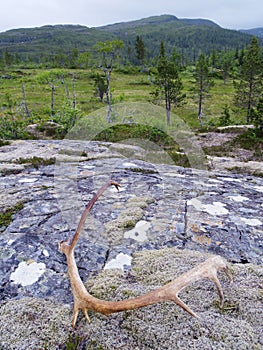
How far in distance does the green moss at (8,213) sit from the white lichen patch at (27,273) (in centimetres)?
116

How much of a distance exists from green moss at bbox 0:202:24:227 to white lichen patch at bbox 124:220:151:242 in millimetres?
1837

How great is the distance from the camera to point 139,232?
14.5ft

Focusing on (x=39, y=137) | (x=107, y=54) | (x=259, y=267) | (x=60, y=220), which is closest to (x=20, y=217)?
(x=60, y=220)

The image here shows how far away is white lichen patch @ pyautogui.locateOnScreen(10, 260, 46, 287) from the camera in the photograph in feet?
10.8

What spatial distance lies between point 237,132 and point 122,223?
2231 centimetres

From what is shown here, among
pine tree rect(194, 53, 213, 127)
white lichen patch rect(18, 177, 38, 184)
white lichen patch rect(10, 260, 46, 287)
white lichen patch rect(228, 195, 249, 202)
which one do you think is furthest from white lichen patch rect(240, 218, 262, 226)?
pine tree rect(194, 53, 213, 127)

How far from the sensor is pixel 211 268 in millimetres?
2586

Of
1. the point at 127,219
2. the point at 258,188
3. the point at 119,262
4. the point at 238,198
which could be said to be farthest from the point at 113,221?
the point at 258,188

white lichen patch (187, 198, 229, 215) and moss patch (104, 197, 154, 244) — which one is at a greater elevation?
moss patch (104, 197, 154, 244)

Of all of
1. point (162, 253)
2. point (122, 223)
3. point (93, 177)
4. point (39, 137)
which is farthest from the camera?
point (39, 137)

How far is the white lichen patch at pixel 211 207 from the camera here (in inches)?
203

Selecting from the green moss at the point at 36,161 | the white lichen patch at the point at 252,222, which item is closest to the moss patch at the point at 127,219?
the white lichen patch at the point at 252,222

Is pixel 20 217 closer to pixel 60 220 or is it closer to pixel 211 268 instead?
pixel 60 220

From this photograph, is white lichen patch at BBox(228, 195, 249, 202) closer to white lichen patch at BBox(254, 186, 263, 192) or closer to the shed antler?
white lichen patch at BBox(254, 186, 263, 192)
